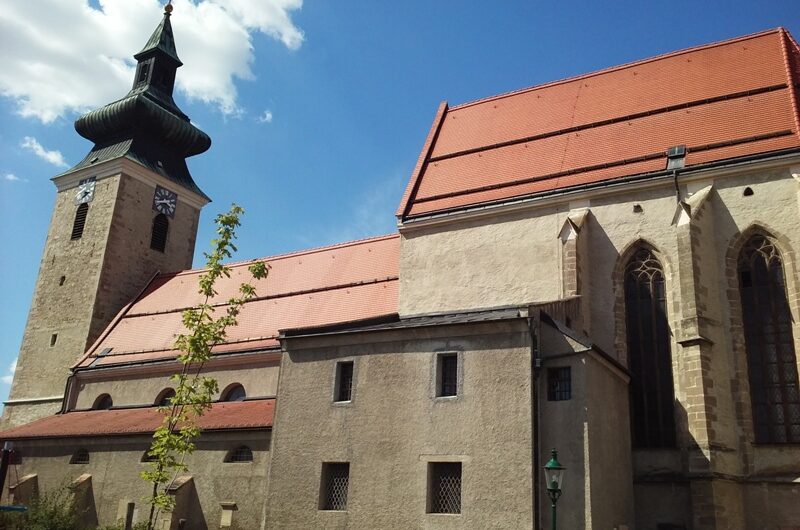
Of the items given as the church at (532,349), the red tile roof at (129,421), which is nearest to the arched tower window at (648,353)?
the church at (532,349)

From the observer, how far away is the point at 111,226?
1288 inches

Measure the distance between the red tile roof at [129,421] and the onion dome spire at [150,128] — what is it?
12409 millimetres

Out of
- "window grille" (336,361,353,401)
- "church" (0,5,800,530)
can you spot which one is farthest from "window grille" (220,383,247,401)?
"window grille" (336,361,353,401)

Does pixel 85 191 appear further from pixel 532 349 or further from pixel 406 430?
pixel 532 349

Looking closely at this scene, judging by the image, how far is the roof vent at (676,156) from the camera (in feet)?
61.5

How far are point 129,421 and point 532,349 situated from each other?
1483cm

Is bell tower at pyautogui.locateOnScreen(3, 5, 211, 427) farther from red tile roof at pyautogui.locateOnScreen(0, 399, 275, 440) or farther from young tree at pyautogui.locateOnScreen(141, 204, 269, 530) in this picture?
young tree at pyautogui.locateOnScreen(141, 204, 269, 530)

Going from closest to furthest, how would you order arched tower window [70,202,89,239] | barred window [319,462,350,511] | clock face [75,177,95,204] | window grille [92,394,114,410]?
barred window [319,462,350,511] < window grille [92,394,114,410] < arched tower window [70,202,89,239] < clock face [75,177,95,204]

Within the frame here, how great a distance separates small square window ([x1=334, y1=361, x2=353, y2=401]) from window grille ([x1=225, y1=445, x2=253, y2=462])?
5307 mm

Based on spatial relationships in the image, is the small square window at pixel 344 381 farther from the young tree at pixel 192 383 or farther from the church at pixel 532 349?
the young tree at pixel 192 383

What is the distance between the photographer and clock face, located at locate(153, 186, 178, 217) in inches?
1375

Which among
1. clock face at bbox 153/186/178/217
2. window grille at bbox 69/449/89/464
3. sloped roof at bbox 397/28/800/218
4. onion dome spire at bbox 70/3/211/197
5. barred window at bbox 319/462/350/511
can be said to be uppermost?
onion dome spire at bbox 70/3/211/197

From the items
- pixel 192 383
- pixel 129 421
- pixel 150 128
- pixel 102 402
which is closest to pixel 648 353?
pixel 192 383

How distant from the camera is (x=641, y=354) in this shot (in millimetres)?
17781
